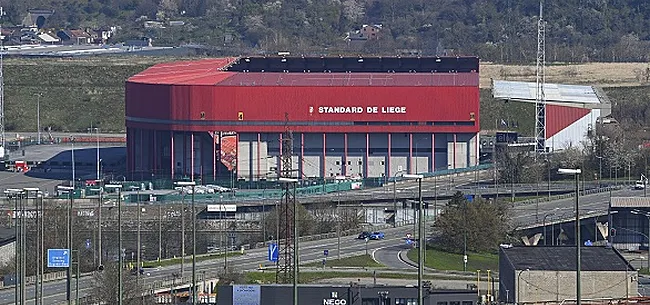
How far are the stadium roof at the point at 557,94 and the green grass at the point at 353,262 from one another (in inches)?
1473

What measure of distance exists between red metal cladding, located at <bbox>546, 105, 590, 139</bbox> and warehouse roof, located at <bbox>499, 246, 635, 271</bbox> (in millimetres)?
44489

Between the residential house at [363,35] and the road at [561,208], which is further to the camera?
the residential house at [363,35]

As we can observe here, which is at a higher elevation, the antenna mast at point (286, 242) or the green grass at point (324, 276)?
the antenna mast at point (286, 242)

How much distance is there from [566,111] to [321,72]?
13562 mm

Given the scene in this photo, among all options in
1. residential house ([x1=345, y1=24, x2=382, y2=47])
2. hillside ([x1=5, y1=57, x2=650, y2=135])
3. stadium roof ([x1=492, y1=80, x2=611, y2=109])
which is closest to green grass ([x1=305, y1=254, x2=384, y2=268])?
stadium roof ([x1=492, y1=80, x2=611, y2=109])

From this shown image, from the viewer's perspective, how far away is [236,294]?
55.3 metres

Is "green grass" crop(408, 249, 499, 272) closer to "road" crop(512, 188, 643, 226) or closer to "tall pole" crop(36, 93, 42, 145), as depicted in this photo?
"road" crop(512, 188, 643, 226)

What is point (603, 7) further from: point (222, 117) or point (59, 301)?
point (59, 301)

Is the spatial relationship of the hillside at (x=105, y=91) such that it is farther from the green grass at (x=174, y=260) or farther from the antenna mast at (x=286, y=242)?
the green grass at (x=174, y=260)

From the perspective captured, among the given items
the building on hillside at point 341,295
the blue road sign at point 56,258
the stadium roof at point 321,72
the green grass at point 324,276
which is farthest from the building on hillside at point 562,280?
the stadium roof at point 321,72

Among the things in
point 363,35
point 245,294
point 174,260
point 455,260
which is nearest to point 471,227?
point 455,260

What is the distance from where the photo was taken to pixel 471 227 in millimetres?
76812

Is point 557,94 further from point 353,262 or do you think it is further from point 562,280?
point 562,280

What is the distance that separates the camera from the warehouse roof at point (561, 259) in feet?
192
